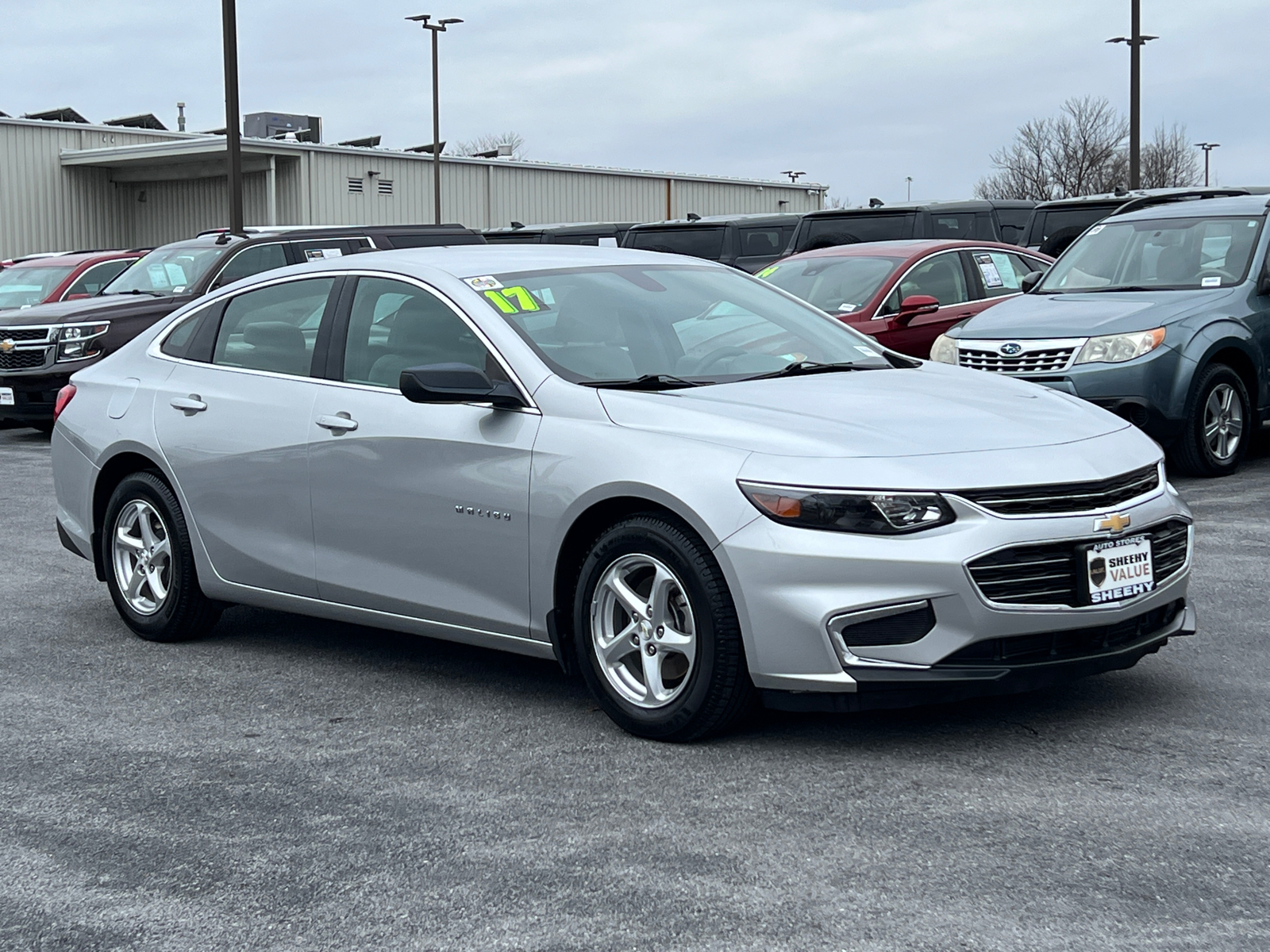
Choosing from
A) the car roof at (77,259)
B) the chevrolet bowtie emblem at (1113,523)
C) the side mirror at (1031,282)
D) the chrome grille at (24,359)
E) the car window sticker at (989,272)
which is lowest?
the chevrolet bowtie emblem at (1113,523)

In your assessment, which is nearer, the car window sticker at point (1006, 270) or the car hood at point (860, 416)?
the car hood at point (860, 416)

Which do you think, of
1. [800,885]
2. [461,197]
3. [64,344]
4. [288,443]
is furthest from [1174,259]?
[461,197]

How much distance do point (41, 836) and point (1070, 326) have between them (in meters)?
7.70

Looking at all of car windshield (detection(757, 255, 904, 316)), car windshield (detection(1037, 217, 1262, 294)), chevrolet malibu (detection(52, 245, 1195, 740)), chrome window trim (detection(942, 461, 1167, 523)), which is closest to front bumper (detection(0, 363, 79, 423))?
car windshield (detection(757, 255, 904, 316))

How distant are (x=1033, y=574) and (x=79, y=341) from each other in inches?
508

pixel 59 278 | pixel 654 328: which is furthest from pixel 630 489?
pixel 59 278

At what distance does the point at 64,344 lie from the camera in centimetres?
1558

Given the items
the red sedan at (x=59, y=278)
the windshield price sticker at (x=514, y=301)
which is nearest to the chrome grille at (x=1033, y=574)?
the windshield price sticker at (x=514, y=301)

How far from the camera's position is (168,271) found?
55.6 ft

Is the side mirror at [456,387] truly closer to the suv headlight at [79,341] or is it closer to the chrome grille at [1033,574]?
the chrome grille at [1033,574]

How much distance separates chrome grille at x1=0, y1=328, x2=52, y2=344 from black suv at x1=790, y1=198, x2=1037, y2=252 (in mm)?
8053

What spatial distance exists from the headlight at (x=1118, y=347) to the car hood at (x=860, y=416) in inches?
187

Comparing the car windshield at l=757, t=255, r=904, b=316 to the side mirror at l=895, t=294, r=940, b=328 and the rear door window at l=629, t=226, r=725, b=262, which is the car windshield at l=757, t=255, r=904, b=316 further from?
the rear door window at l=629, t=226, r=725, b=262

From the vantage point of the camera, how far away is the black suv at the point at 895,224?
18.5 m
